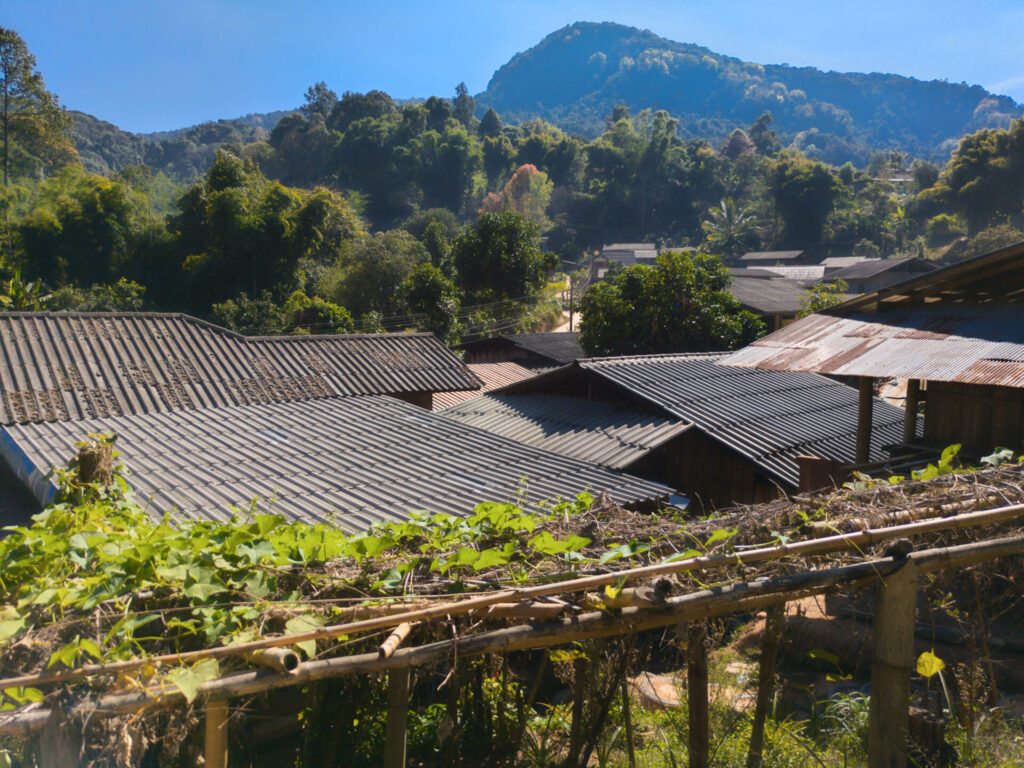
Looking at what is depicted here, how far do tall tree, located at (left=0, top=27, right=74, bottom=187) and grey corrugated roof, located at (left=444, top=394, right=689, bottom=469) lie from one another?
38.2 metres

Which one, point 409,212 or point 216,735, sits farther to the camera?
point 409,212

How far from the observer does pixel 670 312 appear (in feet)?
71.2

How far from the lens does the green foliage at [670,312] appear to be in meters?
21.7

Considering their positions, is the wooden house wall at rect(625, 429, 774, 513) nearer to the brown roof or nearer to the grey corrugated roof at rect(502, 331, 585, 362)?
the brown roof

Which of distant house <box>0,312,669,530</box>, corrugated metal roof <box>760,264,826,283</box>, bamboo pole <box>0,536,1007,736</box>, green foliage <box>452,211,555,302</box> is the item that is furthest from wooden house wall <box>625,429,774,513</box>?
corrugated metal roof <box>760,264,826,283</box>

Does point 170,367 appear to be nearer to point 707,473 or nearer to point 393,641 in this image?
point 707,473

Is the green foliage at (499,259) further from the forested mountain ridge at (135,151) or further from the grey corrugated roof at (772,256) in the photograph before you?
the forested mountain ridge at (135,151)

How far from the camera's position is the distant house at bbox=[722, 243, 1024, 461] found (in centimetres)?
707

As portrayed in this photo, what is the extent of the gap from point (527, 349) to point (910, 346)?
2145cm

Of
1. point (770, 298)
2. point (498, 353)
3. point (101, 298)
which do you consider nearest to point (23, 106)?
point (101, 298)

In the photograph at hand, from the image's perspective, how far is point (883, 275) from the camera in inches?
1775

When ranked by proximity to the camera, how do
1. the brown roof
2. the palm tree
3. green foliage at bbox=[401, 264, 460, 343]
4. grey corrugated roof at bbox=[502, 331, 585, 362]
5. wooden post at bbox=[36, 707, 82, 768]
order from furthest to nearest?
the palm tree
green foliage at bbox=[401, 264, 460, 343]
grey corrugated roof at bbox=[502, 331, 585, 362]
the brown roof
wooden post at bbox=[36, 707, 82, 768]

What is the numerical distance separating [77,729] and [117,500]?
2.50 metres

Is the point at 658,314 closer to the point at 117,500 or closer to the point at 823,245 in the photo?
the point at 117,500
